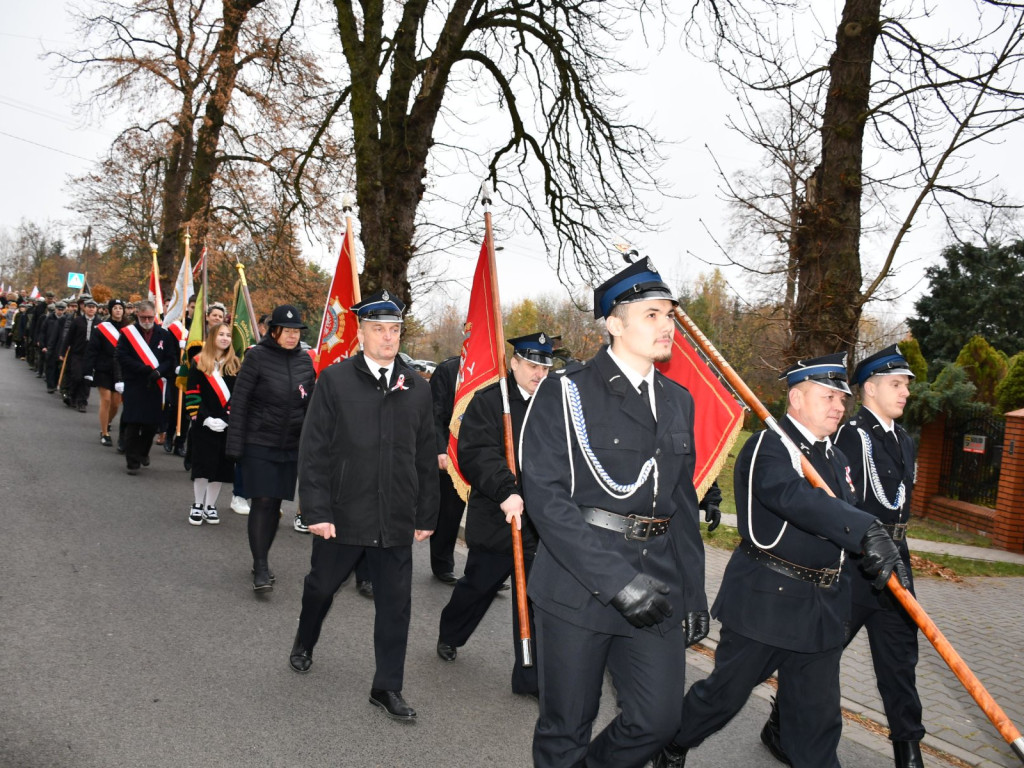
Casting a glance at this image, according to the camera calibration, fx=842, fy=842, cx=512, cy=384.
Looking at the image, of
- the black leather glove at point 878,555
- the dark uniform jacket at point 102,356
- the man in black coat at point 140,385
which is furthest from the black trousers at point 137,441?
the black leather glove at point 878,555

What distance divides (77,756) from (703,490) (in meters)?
3.34

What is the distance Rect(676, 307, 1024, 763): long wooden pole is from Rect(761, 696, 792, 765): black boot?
3.22 ft

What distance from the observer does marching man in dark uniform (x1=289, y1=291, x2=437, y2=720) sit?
4375mm

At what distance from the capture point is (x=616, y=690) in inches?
116

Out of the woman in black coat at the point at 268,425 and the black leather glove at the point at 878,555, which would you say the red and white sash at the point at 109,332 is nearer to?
the woman in black coat at the point at 268,425

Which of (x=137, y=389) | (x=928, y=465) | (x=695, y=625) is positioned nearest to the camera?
(x=695, y=625)

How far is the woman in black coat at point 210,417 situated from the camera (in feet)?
25.6

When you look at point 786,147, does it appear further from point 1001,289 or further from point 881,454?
point 1001,289

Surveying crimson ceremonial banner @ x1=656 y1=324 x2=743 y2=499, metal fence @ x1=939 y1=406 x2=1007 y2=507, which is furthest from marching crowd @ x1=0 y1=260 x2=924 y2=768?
metal fence @ x1=939 y1=406 x2=1007 y2=507

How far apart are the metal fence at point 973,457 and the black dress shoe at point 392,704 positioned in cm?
1151

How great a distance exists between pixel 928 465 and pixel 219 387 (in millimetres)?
11864

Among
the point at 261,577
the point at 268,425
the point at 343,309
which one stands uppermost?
the point at 343,309

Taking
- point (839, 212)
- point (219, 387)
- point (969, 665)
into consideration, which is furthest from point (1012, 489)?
point (219, 387)

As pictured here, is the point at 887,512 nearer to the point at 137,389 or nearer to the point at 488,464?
the point at 488,464
